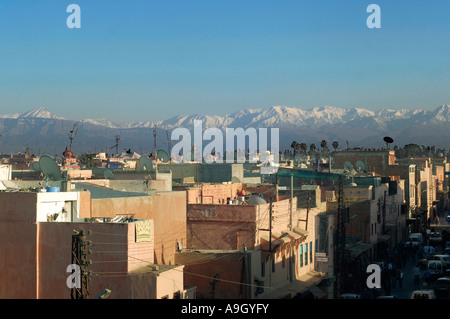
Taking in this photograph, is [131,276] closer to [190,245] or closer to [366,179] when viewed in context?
[190,245]

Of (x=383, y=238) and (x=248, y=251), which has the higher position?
(x=248, y=251)

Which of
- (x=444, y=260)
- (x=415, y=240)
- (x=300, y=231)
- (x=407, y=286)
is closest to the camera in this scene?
(x=300, y=231)

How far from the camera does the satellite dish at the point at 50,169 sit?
69.4 feet

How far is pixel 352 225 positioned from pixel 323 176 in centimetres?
556

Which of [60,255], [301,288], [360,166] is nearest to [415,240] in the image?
[360,166]

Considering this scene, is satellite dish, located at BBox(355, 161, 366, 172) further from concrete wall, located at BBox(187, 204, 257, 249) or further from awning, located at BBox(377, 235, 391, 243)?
concrete wall, located at BBox(187, 204, 257, 249)

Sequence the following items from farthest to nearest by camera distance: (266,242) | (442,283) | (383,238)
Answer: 1. (383,238)
2. (442,283)
3. (266,242)

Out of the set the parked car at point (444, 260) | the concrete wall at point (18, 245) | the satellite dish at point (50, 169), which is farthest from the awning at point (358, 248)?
the concrete wall at point (18, 245)

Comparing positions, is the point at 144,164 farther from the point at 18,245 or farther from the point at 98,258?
the point at 98,258

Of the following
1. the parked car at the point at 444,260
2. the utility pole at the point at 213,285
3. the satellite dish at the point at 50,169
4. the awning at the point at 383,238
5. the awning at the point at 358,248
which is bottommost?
the parked car at the point at 444,260

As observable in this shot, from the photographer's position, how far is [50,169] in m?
21.3

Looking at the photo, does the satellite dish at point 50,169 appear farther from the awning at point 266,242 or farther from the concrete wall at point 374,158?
the concrete wall at point 374,158
